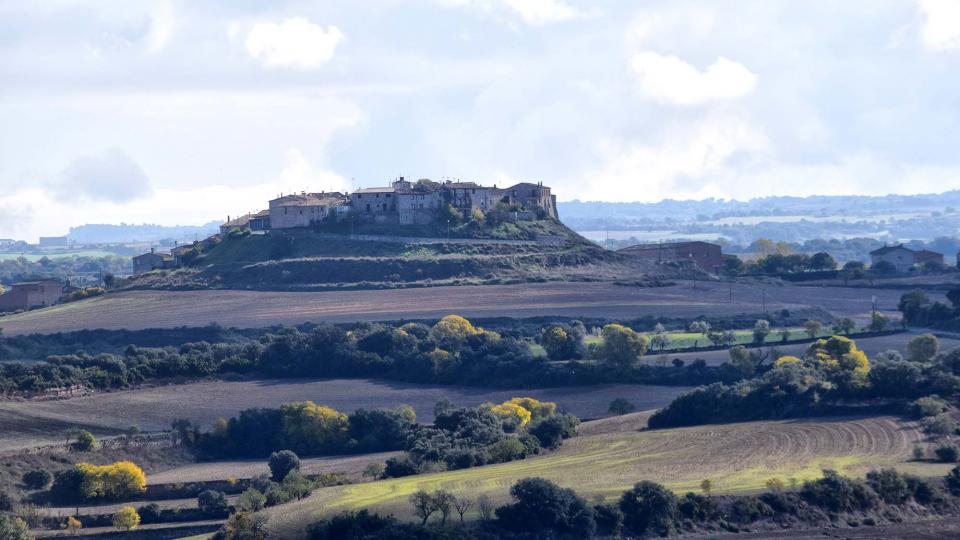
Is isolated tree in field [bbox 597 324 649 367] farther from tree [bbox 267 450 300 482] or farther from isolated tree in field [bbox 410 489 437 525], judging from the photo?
isolated tree in field [bbox 410 489 437 525]

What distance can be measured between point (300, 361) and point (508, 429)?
904 inches

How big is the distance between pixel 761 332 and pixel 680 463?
122ft

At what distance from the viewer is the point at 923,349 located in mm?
86812

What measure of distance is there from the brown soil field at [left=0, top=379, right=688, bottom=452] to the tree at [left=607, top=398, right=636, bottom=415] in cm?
53

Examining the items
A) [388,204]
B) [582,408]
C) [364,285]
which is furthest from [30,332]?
[582,408]

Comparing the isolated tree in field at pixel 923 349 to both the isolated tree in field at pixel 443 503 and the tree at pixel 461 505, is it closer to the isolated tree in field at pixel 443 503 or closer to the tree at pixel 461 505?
the tree at pixel 461 505

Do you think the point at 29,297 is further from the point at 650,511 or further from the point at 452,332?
the point at 650,511

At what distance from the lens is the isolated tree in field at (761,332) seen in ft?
318

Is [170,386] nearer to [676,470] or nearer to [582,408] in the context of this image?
[582,408]

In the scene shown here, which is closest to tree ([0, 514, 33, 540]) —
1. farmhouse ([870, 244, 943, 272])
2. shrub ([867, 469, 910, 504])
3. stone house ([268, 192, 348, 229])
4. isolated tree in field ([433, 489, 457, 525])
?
isolated tree in field ([433, 489, 457, 525])

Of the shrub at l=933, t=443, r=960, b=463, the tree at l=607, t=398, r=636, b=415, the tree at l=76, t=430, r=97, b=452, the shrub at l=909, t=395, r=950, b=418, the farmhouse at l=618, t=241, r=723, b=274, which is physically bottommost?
the tree at l=76, t=430, r=97, b=452

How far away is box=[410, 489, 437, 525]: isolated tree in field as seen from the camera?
53.5 m

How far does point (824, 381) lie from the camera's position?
239 feet

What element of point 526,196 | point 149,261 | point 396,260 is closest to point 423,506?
point 396,260
